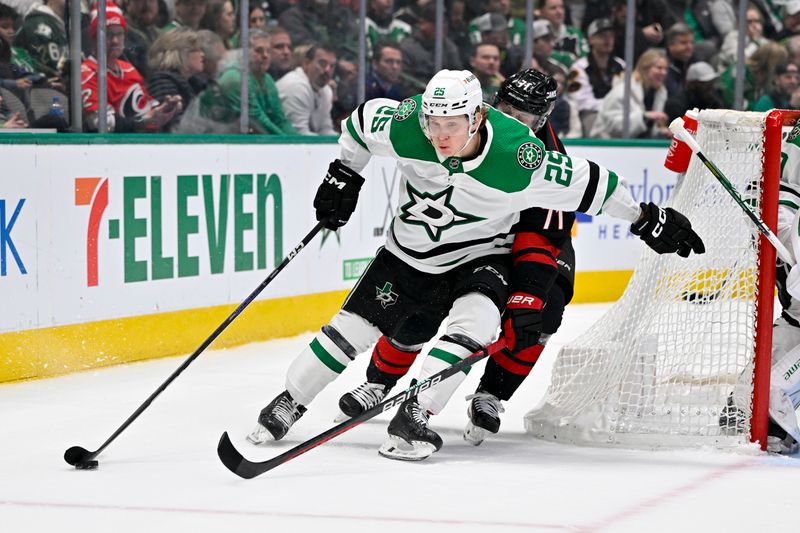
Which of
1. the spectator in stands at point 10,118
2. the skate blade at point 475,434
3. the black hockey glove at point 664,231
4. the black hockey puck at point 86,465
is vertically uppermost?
the spectator in stands at point 10,118

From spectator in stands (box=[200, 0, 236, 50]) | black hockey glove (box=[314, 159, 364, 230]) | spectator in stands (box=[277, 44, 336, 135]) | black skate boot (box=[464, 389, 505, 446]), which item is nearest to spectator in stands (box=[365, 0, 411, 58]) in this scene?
spectator in stands (box=[277, 44, 336, 135])

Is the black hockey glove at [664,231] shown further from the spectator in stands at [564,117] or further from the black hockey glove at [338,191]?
the spectator in stands at [564,117]

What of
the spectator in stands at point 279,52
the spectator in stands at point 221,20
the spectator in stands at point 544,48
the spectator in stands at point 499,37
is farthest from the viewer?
the spectator in stands at point 544,48

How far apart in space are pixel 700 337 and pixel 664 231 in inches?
16.8

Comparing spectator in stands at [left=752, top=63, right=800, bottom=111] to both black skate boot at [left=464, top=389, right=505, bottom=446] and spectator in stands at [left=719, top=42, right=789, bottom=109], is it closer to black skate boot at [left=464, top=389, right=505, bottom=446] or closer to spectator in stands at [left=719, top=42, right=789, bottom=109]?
spectator in stands at [left=719, top=42, right=789, bottom=109]

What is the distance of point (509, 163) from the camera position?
3412mm

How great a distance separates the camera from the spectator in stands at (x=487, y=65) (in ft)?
23.8

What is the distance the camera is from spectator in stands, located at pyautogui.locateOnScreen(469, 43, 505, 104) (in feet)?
23.8

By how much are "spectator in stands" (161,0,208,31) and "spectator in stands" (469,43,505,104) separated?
206cm

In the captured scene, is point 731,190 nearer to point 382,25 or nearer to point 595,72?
point 382,25

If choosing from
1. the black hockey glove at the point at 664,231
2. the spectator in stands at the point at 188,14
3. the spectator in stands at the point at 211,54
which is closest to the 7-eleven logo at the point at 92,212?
the spectator in stands at the point at 188,14

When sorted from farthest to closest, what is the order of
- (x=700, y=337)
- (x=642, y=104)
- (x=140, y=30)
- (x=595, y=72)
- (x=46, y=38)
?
1. (x=642, y=104)
2. (x=595, y=72)
3. (x=140, y=30)
4. (x=46, y=38)
5. (x=700, y=337)

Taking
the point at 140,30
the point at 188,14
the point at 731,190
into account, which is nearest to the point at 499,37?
the point at 188,14

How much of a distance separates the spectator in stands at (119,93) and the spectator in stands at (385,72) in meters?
1.50
